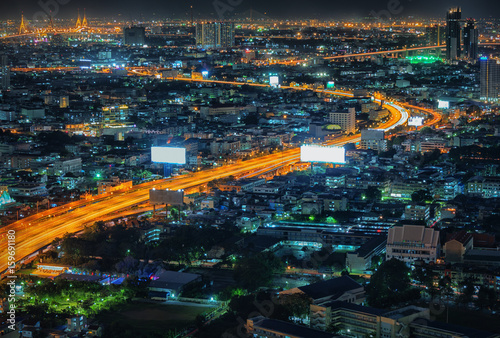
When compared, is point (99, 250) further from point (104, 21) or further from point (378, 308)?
point (104, 21)

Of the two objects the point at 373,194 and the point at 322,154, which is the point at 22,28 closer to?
the point at 322,154

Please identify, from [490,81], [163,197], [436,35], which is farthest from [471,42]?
[163,197]

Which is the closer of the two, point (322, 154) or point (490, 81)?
point (322, 154)

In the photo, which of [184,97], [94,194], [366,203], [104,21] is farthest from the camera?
[104,21]

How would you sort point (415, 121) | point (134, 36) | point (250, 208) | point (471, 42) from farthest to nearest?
point (134, 36) → point (471, 42) → point (415, 121) → point (250, 208)

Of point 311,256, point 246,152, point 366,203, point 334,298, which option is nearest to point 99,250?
point 311,256

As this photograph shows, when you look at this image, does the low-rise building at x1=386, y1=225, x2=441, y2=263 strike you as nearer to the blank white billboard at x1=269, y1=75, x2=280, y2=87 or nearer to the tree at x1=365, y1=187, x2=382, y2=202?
the tree at x1=365, y1=187, x2=382, y2=202

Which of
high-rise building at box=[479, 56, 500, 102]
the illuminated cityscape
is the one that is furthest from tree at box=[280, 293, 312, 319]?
high-rise building at box=[479, 56, 500, 102]
